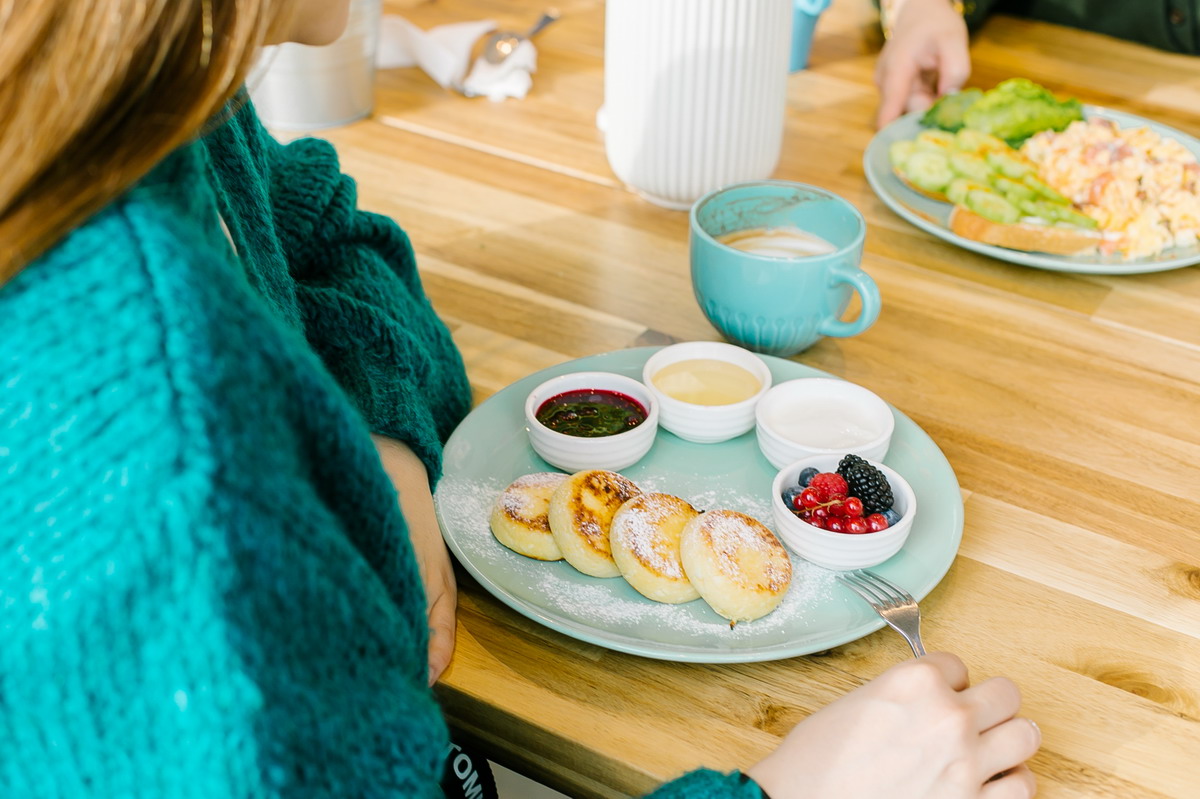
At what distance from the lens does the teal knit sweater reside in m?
0.47

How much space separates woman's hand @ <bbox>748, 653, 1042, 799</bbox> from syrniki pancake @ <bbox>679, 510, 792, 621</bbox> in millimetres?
100

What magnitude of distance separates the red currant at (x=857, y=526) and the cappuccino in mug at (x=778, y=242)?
0.37m

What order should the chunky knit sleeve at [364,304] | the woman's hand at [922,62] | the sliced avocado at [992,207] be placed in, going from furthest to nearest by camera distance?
the woman's hand at [922,62] < the sliced avocado at [992,207] < the chunky knit sleeve at [364,304]

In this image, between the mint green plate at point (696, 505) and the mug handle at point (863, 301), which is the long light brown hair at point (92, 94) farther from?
the mug handle at point (863, 301)

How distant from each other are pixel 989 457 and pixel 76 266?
75 centimetres

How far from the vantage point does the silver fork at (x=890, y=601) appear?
0.72 m

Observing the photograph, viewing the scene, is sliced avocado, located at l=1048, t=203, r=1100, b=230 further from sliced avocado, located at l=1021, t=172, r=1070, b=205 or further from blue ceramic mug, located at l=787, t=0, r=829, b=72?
blue ceramic mug, located at l=787, t=0, r=829, b=72

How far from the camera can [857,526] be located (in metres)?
0.77

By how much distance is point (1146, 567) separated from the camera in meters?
0.82

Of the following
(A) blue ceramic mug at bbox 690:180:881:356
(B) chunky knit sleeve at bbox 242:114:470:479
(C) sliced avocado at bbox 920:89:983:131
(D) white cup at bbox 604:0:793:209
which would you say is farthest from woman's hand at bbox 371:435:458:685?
(C) sliced avocado at bbox 920:89:983:131

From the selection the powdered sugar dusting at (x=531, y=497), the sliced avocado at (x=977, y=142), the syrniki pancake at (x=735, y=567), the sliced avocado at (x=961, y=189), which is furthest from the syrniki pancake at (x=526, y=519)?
the sliced avocado at (x=977, y=142)

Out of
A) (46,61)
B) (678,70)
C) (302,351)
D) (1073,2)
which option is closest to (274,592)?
(302,351)

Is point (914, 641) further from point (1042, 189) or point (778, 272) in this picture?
point (1042, 189)

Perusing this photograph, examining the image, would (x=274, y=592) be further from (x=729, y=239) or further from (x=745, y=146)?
(x=745, y=146)
